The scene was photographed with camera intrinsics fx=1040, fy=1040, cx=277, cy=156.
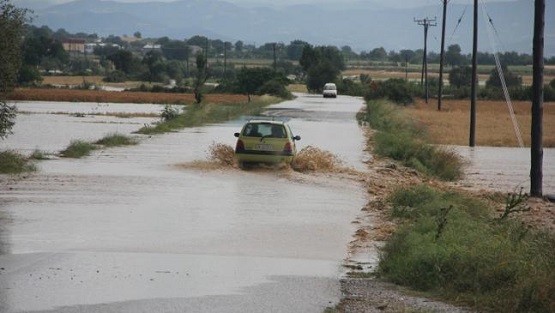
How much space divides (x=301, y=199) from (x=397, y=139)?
799 inches

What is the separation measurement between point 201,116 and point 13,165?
3644 centimetres

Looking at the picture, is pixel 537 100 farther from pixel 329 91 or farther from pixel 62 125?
pixel 329 91

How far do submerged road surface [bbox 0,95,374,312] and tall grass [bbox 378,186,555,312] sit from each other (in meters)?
1.04

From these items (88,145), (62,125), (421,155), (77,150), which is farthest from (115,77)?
(77,150)

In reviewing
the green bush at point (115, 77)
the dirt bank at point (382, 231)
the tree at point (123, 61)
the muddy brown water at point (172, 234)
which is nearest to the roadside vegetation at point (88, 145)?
the muddy brown water at point (172, 234)

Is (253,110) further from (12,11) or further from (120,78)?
(120,78)

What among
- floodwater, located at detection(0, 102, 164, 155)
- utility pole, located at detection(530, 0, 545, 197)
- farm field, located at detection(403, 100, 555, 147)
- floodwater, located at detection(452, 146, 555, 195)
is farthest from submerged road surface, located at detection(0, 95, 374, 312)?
farm field, located at detection(403, 100, 555, 147)

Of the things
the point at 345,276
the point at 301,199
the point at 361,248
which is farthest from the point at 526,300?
the point at 301,199

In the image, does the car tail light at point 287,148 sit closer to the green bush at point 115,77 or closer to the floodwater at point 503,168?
the floodwater at point 503,168

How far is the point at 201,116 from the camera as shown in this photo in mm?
65750

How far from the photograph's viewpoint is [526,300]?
1116cm

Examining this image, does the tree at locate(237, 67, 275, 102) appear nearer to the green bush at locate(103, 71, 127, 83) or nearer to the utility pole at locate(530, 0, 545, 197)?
the green bush at locate(103, 71, 127, 83)

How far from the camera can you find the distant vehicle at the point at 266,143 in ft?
98.1

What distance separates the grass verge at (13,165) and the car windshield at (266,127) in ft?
20.5
